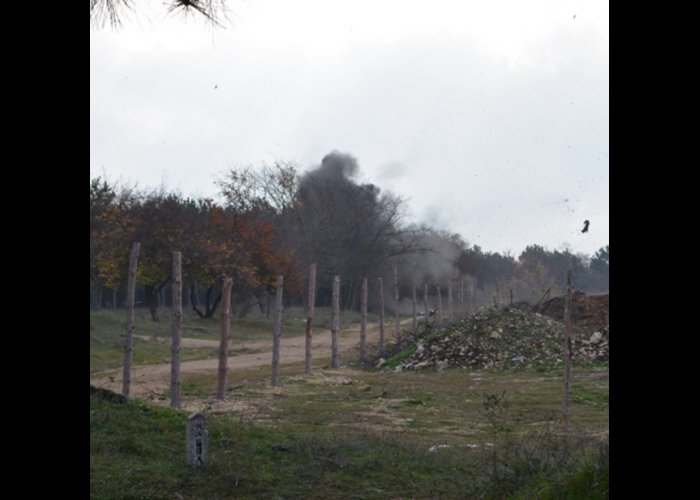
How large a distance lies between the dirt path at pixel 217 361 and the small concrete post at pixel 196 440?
6.75 metres

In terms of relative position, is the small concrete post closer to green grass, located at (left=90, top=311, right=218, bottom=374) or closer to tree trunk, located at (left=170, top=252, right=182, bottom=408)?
tree trunk, located at (left=170, top=252, right=182, bottom=408)

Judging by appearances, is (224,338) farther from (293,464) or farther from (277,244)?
(277,244)

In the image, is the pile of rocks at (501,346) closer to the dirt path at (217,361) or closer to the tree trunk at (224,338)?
the dirt path at (217,361)

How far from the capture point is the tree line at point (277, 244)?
36.9m

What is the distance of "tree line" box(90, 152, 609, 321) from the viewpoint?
3694 centimetres

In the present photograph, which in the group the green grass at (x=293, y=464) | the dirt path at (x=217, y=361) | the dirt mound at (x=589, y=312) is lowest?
the dirt path at (x=217, y=361)

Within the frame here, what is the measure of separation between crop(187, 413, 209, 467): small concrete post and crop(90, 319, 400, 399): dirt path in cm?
675

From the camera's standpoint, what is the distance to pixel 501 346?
2591 centimetres

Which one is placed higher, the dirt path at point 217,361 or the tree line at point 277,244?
the tree line at point 277,244

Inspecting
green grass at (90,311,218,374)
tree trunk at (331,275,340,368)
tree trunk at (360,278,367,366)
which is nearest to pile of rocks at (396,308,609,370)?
tree trunk at (360,278,367,366)

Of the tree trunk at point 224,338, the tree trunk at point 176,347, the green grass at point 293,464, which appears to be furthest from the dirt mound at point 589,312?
the green grass at point 293,464
